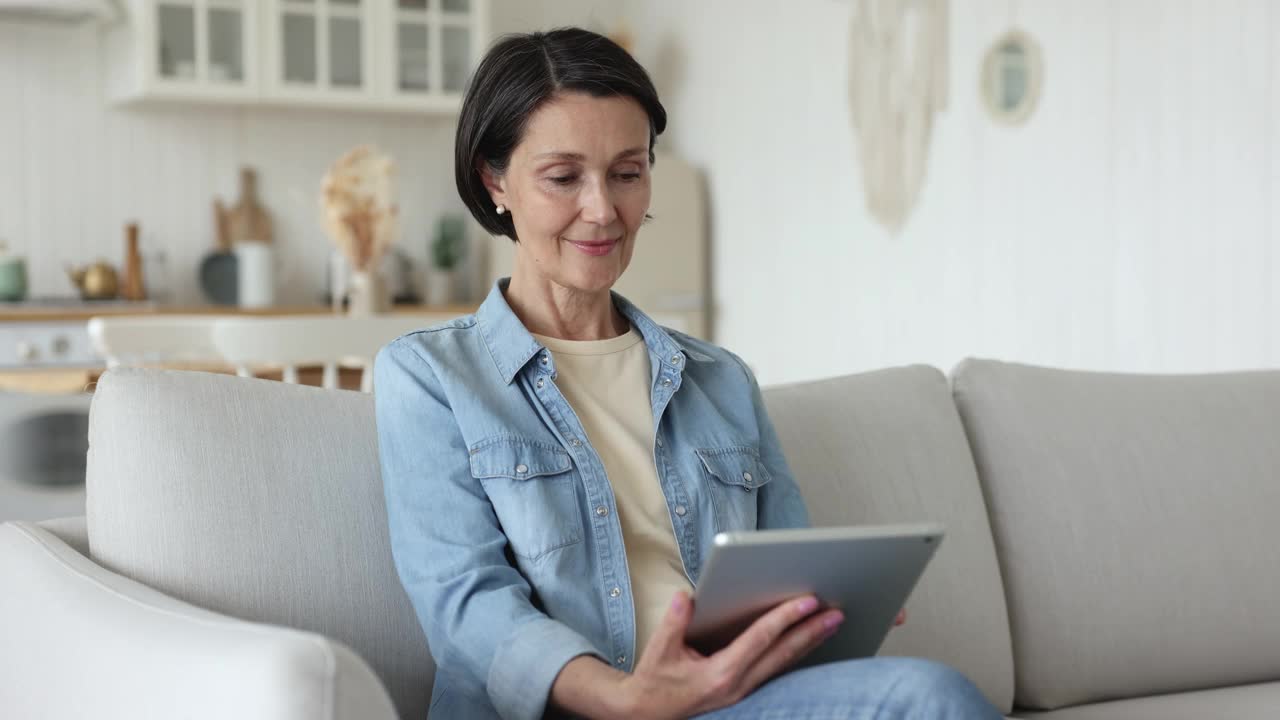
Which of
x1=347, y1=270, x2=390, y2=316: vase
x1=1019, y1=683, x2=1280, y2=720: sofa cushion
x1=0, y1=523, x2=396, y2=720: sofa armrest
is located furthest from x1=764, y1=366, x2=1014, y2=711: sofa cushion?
x1=347, y1=270, x2=390, y2=316: vase

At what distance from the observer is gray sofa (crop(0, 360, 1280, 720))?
1231 millimetres

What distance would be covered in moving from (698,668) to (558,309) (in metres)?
0.55

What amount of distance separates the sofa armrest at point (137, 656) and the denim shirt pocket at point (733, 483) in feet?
1.75

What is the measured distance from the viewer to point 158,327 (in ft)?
8.09


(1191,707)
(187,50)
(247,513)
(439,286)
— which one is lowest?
(1191,707)

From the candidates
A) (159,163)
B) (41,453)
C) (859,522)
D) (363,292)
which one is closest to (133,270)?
(159,163)

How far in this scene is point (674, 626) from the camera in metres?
1.16

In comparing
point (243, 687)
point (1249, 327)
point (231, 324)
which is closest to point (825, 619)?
point (243, 687)

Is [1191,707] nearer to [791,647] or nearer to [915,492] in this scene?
[915,492]

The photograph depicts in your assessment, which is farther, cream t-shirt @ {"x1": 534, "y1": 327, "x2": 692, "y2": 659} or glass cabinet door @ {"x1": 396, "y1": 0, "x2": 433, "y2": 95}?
glass cabinet door @ {"x1": 396, "y1": 0, "x2": 433, "y2": 95}

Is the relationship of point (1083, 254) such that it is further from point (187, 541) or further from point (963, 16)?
point (187, 541)

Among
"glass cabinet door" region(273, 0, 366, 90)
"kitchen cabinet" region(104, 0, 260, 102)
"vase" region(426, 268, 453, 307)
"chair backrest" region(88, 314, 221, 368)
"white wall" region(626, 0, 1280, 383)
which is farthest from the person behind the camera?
"vase" region(426, 268, 453, 307)

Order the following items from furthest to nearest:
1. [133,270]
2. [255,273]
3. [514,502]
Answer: [255,273]
[133,270]
[514,502]

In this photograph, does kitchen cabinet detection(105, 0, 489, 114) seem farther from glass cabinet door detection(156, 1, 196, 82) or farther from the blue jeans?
the blue jeans
